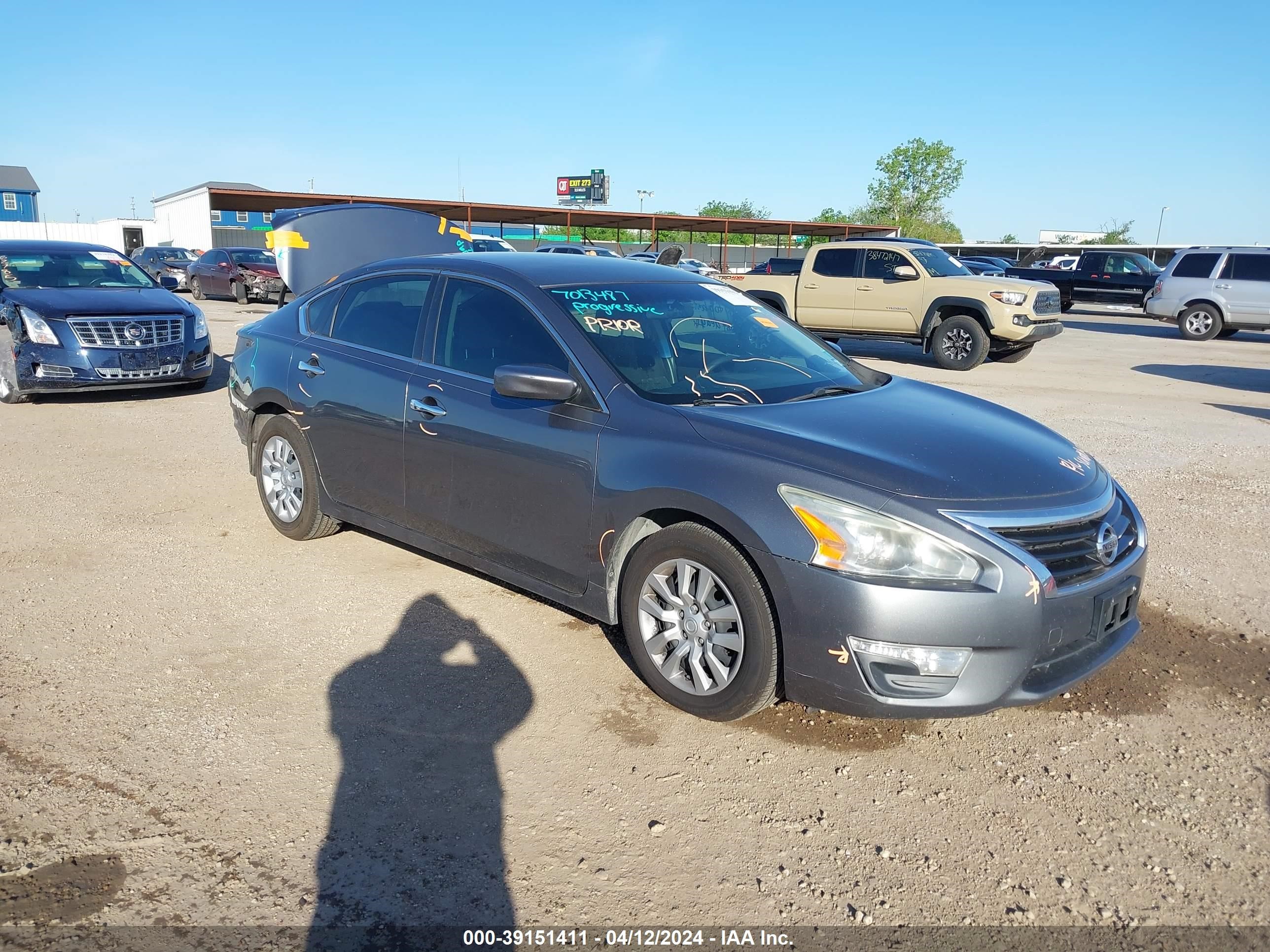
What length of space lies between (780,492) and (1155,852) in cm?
158

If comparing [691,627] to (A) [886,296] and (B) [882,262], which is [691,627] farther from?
(B) [882,262]

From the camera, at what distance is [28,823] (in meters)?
2.90

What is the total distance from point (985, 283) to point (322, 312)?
37.1 feet

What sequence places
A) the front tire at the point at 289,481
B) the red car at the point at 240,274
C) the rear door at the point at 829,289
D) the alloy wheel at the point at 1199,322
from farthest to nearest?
the red car at the point at 240,274
the alloy wheel at the point at 1199,322
the rear door at the point at 829,289
the front tire at the point at 289,481

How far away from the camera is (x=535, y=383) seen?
12.5ft

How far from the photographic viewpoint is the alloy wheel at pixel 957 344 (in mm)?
14250

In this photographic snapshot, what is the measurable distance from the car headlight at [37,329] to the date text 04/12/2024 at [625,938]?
895 cm

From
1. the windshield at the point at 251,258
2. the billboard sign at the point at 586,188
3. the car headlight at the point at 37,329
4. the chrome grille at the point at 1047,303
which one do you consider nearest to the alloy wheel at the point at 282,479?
the car headlight at the point at 37,329

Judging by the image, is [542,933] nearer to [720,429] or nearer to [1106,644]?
[720,429]

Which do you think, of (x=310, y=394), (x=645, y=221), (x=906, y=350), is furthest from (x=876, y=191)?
(x=310, y=394)

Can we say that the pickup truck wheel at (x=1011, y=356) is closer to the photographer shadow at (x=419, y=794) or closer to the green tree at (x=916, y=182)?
the photographer shadow at (x=419, y=794)

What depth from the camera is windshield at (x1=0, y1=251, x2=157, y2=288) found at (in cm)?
999

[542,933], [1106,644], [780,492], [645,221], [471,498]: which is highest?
[645,221]

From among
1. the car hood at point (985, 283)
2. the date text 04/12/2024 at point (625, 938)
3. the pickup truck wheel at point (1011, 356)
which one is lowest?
the date text 04/12/2024 at point (625, 938)
